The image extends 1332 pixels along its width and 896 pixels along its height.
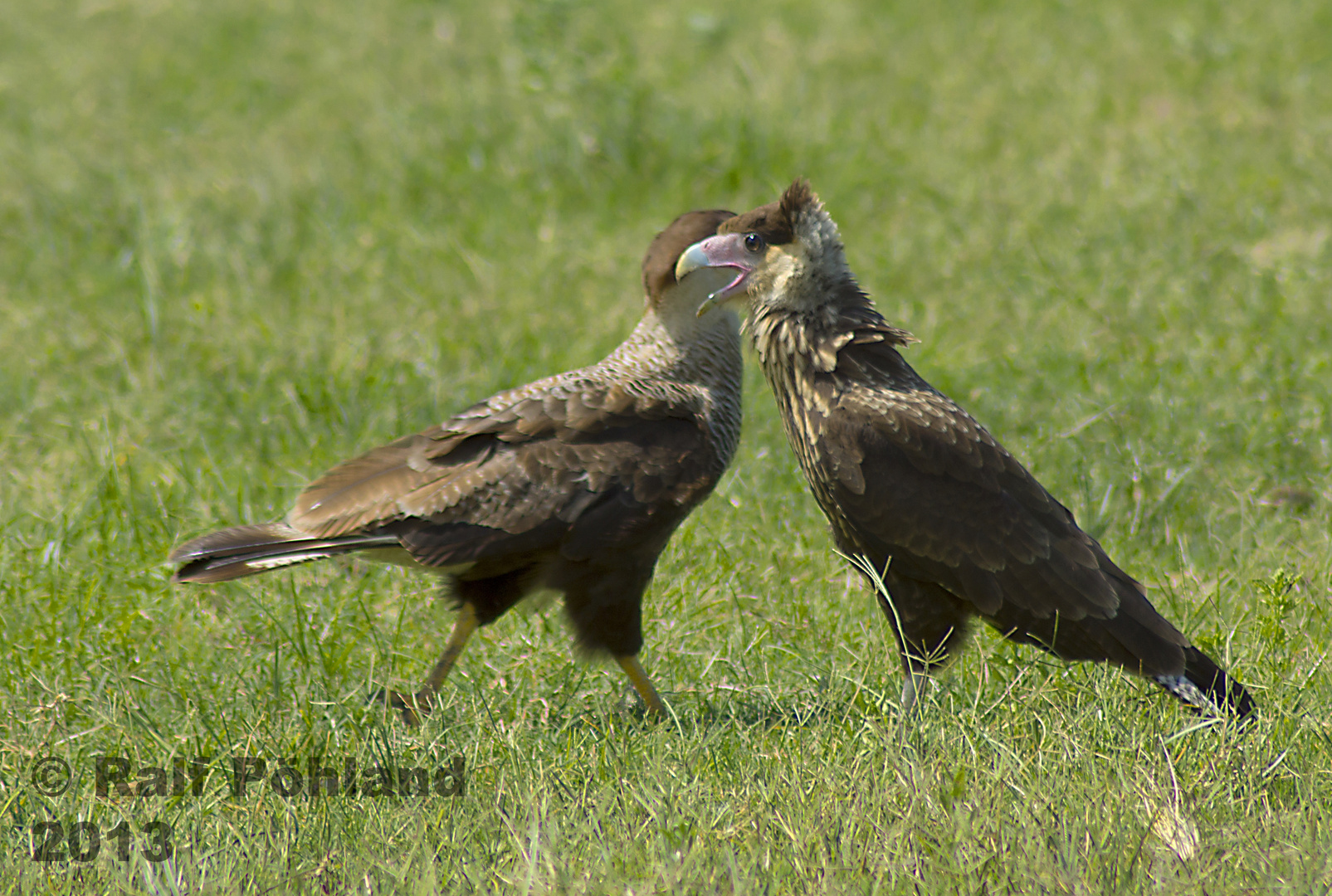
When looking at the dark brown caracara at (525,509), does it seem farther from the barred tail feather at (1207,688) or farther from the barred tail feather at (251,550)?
the barred tail feather at (1207,688)

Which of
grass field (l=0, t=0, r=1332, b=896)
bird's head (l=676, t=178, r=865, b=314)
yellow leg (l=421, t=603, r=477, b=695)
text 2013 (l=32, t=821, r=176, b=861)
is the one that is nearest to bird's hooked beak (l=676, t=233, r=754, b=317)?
bird's head (l=676, t=178, r=865, b=314)

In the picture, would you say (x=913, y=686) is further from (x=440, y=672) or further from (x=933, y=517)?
(x=440, y=672)

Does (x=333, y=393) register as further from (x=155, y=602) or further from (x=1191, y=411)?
(x=1191, y=411)

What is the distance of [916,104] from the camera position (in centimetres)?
841

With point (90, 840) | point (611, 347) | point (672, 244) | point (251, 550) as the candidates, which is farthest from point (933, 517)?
point (611, 347)

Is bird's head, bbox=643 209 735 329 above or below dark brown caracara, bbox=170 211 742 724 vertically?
above

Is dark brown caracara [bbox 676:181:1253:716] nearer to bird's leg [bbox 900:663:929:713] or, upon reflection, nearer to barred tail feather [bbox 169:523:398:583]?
bird's leg [bbox 900:663:929:713]

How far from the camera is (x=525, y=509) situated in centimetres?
396

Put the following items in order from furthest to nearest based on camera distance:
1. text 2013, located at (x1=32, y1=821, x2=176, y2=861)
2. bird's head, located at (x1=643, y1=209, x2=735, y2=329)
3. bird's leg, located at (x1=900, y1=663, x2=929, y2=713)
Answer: bird's head, located at (x1=643, y1=209, x2=735, y2=329), bird's leg, located at (x1=900, y1=663, x2=929, y2=713), text 2013, located at (x1=32, y1=821, x2=176, y2=861)

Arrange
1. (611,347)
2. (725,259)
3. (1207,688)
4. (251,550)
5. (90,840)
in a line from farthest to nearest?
1. (611,347)
2. (725,259)
3. (251,550)
4. (1207,688)
5. (90,840)

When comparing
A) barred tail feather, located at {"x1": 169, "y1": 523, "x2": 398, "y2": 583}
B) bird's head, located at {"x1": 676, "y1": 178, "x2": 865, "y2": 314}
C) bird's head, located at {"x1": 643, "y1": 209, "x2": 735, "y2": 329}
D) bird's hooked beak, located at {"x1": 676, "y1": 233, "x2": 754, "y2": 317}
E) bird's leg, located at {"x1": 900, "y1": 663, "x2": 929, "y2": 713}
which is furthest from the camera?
bird's head, located at {"x1": 643, "y1": 209, "x2": 735, "y2": 329}

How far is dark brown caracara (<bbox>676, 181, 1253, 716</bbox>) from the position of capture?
373 cm

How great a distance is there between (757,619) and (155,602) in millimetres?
1915

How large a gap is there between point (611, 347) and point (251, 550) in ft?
8.21
